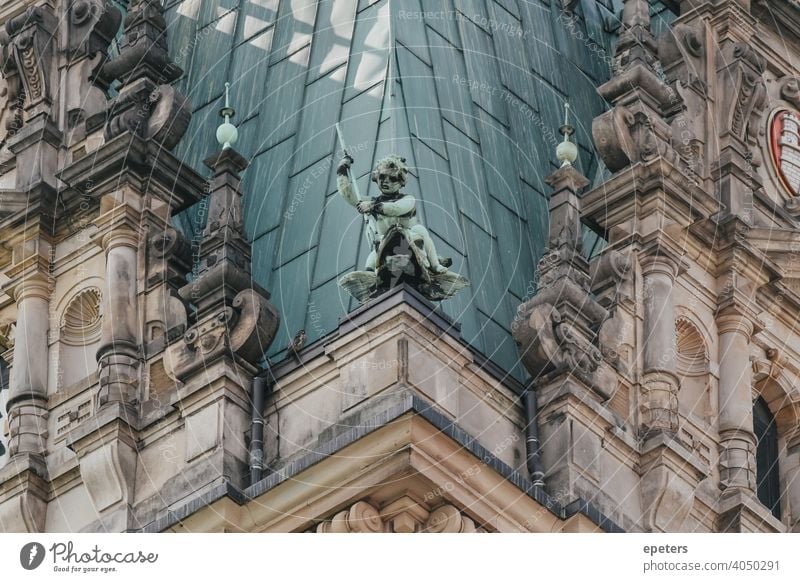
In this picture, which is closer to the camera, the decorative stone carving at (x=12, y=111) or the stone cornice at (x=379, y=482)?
the stone cornice at (x=379, y=482)

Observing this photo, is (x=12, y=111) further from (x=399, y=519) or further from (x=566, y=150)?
(x=399, y=519)

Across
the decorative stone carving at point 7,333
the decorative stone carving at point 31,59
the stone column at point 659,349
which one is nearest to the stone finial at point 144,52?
the decorative stone carving at point 31,59

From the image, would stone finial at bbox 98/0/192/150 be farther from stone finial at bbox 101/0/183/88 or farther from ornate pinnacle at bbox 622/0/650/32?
ornate pinnacle at bbox 622/0/650/32

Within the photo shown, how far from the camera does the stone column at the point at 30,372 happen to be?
41.4 metres

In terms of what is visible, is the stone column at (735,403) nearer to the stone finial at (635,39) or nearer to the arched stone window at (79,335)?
the stone finial at (635,39)

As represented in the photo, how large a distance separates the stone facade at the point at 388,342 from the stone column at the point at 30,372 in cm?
2

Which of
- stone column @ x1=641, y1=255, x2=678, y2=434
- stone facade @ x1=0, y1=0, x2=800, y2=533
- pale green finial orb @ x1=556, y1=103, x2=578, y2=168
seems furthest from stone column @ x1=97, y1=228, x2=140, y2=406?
Answer: stone column @ x1=641, y1=255, x2=678, y2=434

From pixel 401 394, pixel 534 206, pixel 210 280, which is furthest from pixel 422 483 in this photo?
pixel 534 206

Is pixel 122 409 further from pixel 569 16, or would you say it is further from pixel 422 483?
pixel 569 16

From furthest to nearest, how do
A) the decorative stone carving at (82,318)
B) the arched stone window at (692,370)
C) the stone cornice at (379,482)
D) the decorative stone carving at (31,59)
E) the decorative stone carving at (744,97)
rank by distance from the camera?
the decorative stone carving at (744,97), the decorative stone carving at (31,59), the arched stone window at (692,370), the decorative stone carving at (82,318), the stone cornice at (379,482)

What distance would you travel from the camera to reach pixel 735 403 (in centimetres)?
4250

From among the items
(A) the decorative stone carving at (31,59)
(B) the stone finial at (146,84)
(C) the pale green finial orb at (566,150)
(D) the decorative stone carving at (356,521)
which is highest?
(A) the decorative stone carving at (31,59)

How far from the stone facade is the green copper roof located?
714 mm

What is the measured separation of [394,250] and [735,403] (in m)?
4.97
